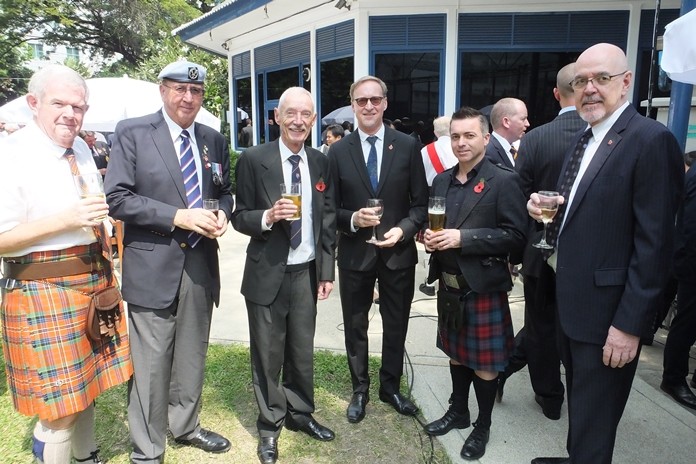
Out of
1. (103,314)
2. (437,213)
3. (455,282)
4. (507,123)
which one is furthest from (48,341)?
(507,123)

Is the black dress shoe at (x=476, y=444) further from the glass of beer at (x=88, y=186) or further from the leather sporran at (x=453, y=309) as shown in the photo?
the glass of beer at (x=88, y=186)

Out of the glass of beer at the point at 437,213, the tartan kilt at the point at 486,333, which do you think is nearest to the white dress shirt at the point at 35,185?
the glass of beer at the point at 437,213

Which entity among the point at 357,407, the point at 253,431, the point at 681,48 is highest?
the point at 681,48

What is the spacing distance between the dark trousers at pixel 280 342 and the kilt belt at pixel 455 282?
32.5 inches

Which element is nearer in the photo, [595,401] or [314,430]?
[595,401]

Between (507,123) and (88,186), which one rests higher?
(507,123)

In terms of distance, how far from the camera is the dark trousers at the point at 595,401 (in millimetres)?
2229

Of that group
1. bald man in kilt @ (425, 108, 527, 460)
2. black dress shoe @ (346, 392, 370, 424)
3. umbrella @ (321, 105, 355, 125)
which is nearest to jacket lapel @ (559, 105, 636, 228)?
bald man in kilt @ (425, 108, 527, 460)

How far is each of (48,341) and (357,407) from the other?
6.43ft

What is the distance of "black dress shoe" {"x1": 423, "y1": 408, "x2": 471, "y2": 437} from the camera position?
3137 millimetres

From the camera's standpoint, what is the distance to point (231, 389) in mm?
3768

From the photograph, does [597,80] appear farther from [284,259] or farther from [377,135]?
[284,259]

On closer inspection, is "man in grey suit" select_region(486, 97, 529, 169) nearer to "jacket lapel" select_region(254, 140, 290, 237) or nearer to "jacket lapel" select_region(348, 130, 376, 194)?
"jacket lapel" select_region(348, 130, 376, 194)

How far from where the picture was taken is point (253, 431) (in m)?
3.25
